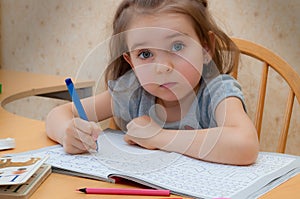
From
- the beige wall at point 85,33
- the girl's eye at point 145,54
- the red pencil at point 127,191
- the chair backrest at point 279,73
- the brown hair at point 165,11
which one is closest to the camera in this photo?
the red pencil at point 127,191

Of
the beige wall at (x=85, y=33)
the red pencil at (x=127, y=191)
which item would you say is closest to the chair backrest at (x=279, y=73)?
the beige wall at (x=85, y=33)

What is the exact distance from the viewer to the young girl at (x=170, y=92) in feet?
2.55

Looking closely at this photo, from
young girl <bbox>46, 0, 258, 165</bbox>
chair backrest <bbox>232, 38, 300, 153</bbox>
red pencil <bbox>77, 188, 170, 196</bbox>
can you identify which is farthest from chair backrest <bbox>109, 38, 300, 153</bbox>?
red pencil <bbox>77, 188, 170, 196</bbox>

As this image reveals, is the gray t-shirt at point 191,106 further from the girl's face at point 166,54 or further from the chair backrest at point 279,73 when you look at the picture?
the chair backrest at point 279,73

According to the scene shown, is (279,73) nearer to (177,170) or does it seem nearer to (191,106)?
(191,106)

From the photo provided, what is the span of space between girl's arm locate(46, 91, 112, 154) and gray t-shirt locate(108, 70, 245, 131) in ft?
0.15

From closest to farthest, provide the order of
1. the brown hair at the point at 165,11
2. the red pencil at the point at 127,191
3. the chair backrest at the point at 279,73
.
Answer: the red pencil at the point at 127,191 → the brown hair at the point at 165,11 → the chair backrest at the point at 279,73

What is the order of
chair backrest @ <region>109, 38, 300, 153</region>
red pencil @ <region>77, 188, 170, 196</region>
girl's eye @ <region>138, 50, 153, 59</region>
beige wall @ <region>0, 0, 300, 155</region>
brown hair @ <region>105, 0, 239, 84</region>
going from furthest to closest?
beige wall @ <region>0, 0, 300, 155</region>
chair backrest @ <region>109, 38, 300, 153</region>
brown hair @ <region>105, 0, 239, 84</region>
girl's eye @ <region>138, 50, 153, 59</region>
red pencil @ <region>77, 188, 170, 196</region>

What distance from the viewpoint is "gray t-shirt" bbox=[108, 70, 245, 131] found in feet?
3.21

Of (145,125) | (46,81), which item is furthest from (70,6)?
(145,125)

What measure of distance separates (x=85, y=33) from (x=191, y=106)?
1.33m

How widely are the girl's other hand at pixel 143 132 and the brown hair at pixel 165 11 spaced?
103mm

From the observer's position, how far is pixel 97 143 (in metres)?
0.80

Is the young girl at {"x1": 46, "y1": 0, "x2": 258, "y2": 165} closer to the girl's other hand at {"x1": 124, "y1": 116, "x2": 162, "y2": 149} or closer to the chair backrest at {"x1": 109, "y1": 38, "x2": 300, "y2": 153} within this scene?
the girl's other hand at {"x1": 124, "y1": 116, "x2": 162, "y2": 149}
